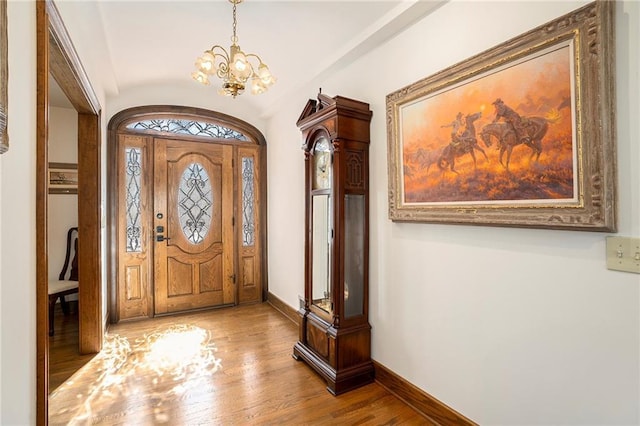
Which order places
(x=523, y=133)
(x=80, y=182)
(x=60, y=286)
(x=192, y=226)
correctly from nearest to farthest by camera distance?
(x=523, y=133), (x=80, y=182), (x=60, y=286), (x=192, y=226)

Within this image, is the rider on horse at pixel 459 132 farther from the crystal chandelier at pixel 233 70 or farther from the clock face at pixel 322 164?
the crystal chandelier at pixel 233 70

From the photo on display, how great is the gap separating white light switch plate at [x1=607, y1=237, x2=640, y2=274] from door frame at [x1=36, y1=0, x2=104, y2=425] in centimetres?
245

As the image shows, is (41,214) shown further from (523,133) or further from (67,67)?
(523,133)

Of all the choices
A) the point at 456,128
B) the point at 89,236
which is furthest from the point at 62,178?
the point at 456,128

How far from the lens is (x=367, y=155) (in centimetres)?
260

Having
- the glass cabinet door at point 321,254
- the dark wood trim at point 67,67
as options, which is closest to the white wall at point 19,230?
the dark wood trim at point 67,67

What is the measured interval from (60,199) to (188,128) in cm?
199

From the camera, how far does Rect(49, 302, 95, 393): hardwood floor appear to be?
2598 mm

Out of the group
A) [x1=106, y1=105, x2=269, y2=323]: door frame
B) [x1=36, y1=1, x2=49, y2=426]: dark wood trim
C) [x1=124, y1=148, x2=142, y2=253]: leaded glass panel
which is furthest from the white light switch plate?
[x1=124, y1=148, x2=142, y2=253]: leaded glass panel

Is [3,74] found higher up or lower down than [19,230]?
higher up

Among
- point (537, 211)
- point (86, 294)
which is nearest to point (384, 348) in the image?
point (537, 211)

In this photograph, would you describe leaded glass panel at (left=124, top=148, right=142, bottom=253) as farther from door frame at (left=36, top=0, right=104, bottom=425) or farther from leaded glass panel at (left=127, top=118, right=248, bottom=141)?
door frame at (left=36, top=0, right=104, bottom=425)

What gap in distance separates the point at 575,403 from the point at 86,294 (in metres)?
3.64

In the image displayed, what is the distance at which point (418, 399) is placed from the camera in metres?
2.16
